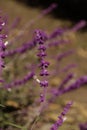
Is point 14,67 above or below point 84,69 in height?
below

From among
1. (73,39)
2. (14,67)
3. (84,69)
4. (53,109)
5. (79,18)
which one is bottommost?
(53,109)

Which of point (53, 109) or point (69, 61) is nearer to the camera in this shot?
A: point (53, 109)

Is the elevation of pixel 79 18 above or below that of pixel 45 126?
above

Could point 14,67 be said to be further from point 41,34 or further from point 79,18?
point 79,18

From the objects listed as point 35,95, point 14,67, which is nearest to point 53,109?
point 35,95

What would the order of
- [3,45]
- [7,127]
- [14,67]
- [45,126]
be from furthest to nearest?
[14,67]
[45,126]
[7,127]
[3,45]

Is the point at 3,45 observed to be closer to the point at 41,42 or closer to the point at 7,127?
the point at 41,42

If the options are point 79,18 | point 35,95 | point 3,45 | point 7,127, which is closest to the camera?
point 3,45

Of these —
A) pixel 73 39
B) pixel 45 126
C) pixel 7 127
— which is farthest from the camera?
pixel 73 39

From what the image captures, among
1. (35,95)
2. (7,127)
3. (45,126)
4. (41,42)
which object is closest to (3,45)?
→ (41,42)
